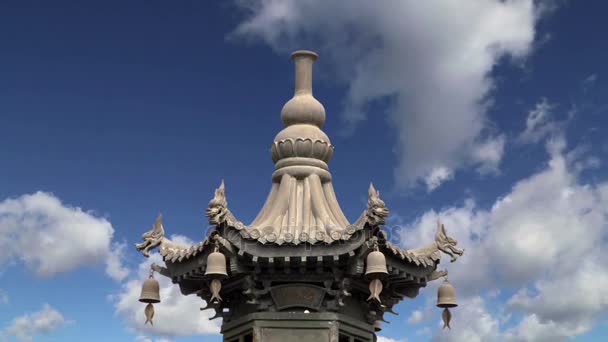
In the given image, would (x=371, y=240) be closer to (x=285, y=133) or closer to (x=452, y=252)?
(x=452, y=252)

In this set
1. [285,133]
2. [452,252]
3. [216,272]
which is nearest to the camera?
[216,272]

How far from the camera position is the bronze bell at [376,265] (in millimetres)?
21859

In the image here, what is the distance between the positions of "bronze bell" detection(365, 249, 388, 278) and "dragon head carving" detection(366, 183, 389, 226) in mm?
783

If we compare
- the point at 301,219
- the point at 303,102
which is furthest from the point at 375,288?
the point at 303,102

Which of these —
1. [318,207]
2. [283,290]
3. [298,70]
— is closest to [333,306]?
[283,290]

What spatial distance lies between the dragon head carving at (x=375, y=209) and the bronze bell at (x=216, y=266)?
3.79m

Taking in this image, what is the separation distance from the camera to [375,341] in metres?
24.8

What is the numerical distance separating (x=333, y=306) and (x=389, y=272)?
5.61 feet

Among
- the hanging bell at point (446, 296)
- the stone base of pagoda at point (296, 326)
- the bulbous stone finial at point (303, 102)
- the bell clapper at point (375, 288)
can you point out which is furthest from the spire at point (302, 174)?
the hanging bell at point (446, 296)

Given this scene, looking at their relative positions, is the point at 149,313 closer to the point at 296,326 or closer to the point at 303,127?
the point at 296,326

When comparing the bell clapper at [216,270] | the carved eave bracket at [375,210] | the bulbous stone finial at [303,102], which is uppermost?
the bulbous stone finial at [303,102]

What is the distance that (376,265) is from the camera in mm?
21875

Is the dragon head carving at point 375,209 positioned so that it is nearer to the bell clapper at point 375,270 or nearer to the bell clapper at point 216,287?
the bell clapper at point 375,270

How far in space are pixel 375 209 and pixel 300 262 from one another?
8.10ft
